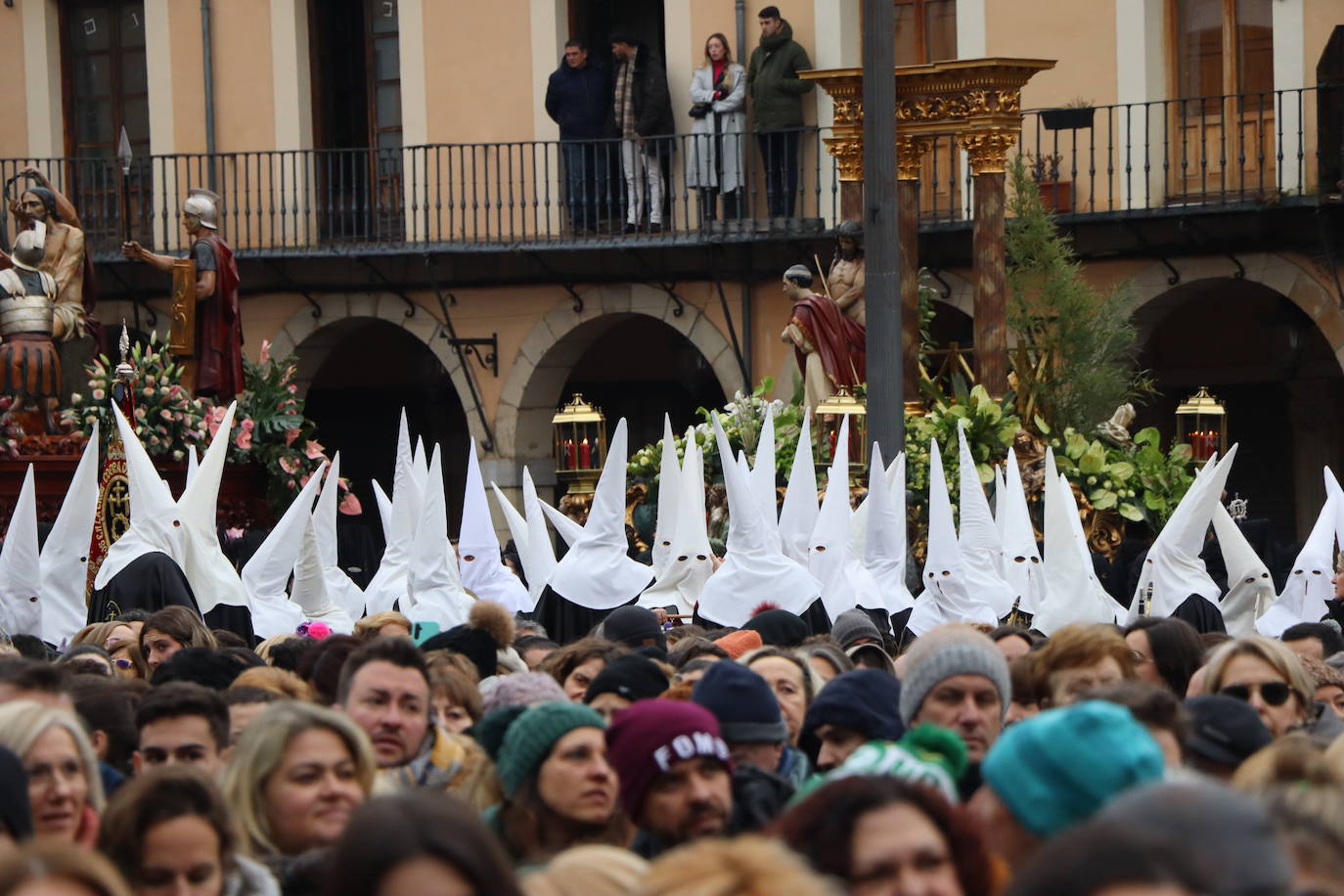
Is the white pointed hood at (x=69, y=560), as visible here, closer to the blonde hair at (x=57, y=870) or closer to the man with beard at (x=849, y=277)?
the man with beard at (x=849, y=277)

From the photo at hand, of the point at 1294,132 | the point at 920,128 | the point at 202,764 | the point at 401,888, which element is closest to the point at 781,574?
the point at 202,764

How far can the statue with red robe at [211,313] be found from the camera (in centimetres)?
1780

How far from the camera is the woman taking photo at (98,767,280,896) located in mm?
4523

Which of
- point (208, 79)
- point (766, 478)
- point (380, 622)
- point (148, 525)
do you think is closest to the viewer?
point (380, 622)

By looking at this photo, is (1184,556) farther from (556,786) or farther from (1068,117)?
(1068,117)

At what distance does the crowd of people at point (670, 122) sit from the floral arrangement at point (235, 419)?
15.6 ft

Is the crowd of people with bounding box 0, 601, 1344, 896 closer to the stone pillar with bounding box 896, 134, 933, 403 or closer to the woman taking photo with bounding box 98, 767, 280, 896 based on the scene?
the woman taking photo with bounding box 98, 767, 280, 896

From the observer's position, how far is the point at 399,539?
41.6 ft

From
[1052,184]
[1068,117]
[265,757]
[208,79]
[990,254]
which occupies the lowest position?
[265,757]

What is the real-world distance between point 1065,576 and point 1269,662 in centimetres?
455

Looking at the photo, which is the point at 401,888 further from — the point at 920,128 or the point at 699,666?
the point at 920,128

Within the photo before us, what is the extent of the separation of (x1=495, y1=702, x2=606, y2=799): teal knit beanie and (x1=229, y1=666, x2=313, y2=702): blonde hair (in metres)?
1.83

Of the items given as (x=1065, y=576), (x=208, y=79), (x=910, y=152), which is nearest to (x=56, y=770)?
(x=1065, y=576)

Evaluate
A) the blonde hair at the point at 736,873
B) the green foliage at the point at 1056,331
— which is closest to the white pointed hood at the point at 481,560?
the green foliage at the point at 1056,331
